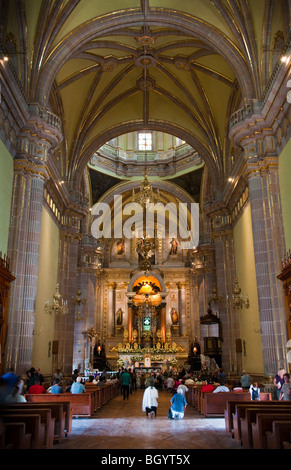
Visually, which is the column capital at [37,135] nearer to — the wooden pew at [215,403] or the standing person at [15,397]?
the standing person at [15,397]

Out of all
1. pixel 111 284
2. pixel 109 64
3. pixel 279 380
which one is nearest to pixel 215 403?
pixel 279 380

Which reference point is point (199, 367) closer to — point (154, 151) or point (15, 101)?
point (154, 151)

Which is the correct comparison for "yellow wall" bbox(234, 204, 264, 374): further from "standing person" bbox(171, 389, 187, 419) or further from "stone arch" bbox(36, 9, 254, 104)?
"stone arch" bbox(36, 9, 254, 104)

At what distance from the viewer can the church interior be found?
11000 mm

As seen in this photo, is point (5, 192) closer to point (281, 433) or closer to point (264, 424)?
point (264, 424)

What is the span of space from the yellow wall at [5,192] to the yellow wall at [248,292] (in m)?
7.70

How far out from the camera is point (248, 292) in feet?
48.1

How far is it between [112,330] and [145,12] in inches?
877

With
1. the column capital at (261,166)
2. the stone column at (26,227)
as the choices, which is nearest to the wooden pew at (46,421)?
the stone column at (26,227)

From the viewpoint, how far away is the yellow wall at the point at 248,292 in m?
13.6

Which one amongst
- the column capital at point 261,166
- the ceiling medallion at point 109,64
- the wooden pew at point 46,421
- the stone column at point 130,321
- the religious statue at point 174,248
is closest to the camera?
the wooden pew at point 46,421

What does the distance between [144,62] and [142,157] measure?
11098 millimetres

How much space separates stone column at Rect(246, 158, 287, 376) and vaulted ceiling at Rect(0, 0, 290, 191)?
8.56ft
